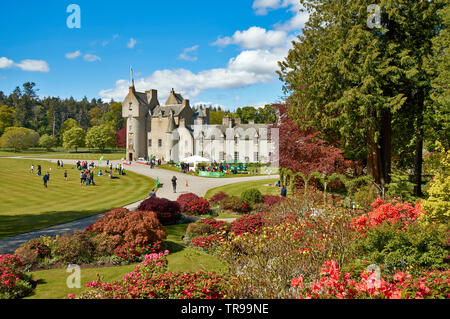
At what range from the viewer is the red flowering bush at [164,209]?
18766 millimetres

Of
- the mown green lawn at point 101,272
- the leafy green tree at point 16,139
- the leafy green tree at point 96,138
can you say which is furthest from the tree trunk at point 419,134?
the leafy green tree at point 16,139

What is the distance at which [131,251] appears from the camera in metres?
12.0

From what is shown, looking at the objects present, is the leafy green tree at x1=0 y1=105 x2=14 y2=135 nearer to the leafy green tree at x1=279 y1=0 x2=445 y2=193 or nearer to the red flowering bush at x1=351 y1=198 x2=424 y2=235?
the leafy green tree at x1=279 y1=0 x2=445 y2=193

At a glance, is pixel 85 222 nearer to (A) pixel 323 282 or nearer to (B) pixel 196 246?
(B) pixel 196 246

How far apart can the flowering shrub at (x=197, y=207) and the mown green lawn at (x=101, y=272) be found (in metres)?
7.51

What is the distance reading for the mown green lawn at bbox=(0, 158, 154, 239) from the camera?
63.0 ft

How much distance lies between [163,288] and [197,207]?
14.3 meters

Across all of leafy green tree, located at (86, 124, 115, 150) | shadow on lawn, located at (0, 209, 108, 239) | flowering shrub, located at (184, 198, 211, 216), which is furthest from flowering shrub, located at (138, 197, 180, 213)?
leafy green tree, located at (86, 124, 115, 150)

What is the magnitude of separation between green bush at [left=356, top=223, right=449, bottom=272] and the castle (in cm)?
4578

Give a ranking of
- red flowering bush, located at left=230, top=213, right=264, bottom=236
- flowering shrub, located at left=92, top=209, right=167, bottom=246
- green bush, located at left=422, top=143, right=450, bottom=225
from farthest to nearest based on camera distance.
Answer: red flowering bush, located at left=230, top=213, right=264, bottom=236 → flowering shrub, located at left=92, top=209, right=167, bottom=246 → green bush, located at left=422, top=143, right=450, bottom=225

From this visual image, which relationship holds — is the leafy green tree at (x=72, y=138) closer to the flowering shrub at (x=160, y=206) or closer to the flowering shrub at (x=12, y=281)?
the flowering shrub at (x=160, y=206)

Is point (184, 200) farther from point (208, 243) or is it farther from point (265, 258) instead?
point (265, 258)

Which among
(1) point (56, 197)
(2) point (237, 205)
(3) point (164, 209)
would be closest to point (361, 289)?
(3) point (164, 209)

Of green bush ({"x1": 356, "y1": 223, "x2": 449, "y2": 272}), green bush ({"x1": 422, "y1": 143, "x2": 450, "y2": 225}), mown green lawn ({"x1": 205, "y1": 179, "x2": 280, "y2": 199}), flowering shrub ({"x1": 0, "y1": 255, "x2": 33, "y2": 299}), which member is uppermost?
green bush ({"x1": 422, "y1": 143, "x2": 450, "y2": 225})
